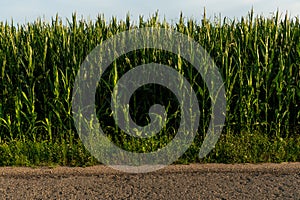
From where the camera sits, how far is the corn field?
550 cm

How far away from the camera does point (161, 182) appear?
4473 mm

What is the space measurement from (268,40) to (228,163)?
2.16 metres

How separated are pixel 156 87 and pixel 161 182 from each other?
1.80 m

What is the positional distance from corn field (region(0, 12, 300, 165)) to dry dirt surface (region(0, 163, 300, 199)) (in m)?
0.42

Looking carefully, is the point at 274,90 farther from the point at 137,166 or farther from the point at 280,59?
the point at 137,166

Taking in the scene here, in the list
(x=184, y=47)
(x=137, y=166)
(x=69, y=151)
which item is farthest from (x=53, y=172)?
(x=184, y=47)

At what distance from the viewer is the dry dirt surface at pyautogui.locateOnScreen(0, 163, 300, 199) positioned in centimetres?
420

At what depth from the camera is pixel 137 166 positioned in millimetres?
5031

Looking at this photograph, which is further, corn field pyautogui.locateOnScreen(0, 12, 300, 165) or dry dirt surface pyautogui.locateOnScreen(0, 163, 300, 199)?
corn field pyautogui.locateOnScreen(0, 12, 300, 165)

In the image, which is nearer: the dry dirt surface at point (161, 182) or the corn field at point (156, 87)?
the dry dirt surface at point (161, 182)

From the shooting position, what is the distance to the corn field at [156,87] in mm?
5504

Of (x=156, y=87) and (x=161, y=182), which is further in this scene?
(x=156, y=87)

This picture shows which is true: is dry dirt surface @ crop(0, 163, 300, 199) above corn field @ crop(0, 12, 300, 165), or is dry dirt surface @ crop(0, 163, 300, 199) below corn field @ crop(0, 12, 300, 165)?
below

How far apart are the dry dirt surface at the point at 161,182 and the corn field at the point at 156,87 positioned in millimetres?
420
